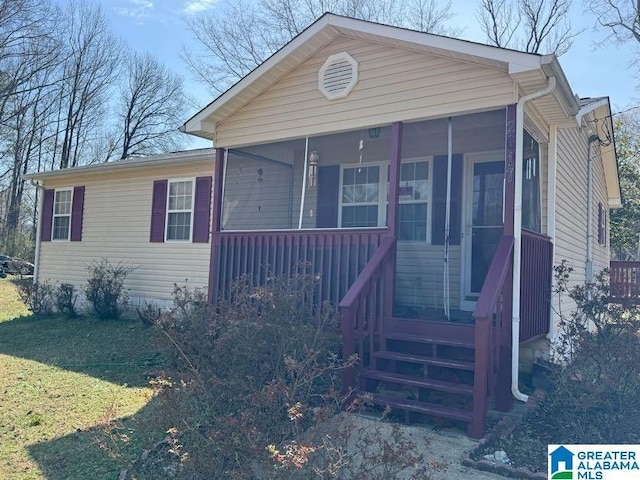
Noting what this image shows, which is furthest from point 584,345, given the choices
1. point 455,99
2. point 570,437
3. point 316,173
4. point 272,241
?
point 316,173

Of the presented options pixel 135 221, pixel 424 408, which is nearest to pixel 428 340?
pixel 424 408

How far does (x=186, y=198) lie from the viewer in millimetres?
10406

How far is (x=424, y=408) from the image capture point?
4.51 m

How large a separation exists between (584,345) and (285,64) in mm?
4838

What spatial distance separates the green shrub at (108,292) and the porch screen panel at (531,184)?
8317mm

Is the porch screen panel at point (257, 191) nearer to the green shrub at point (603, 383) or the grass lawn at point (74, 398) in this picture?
the grass lawn at point (74, 398)

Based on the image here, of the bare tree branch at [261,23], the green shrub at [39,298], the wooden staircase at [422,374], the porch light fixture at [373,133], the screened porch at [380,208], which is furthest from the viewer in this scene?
the bare tree branch at [261,23]

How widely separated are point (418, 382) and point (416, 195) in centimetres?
351

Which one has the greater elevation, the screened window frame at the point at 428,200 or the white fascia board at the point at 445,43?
the white fascia board at the point at 445,43

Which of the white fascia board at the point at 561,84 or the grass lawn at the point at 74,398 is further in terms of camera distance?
the white fascia board at the point at 561,84

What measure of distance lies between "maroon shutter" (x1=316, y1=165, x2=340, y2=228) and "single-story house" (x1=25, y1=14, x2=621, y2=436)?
0.07ft

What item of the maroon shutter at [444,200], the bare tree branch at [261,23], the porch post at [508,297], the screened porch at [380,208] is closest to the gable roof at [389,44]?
the porch post at [508,297]

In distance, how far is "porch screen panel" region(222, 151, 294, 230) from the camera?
7.71 metres

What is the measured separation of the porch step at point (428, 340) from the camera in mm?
4879
